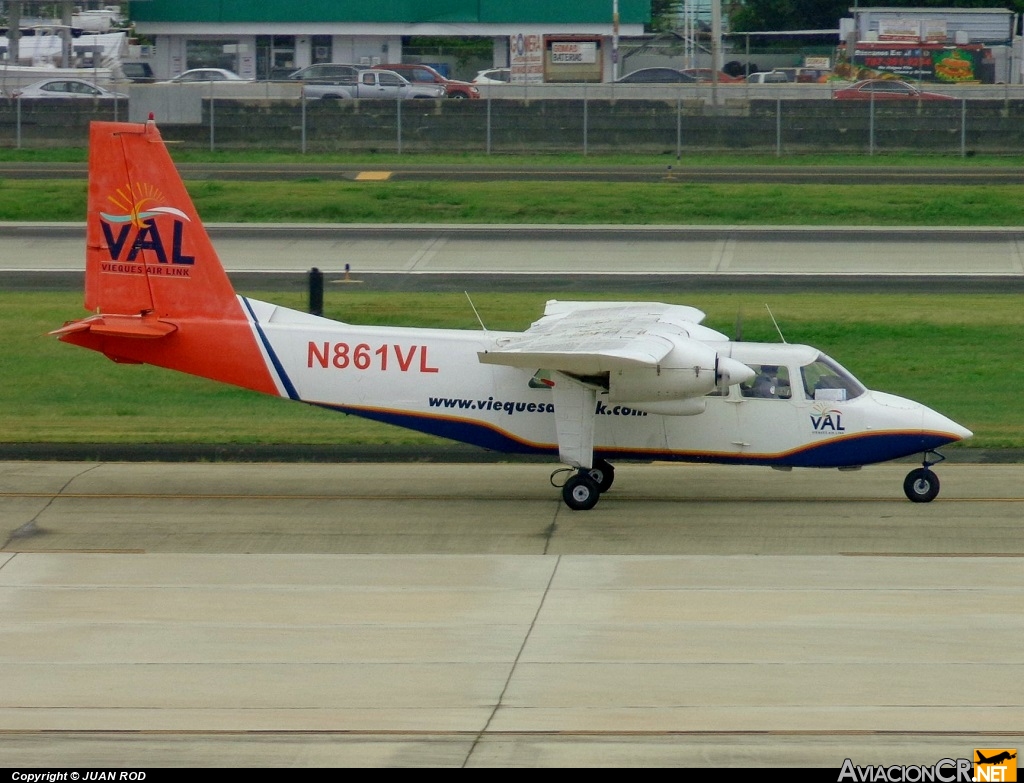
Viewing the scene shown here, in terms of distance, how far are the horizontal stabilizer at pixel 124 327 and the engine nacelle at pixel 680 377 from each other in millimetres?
5964

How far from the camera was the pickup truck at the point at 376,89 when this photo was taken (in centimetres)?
5941

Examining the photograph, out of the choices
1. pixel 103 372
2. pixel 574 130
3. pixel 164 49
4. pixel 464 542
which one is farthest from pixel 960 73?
pixel 464 542

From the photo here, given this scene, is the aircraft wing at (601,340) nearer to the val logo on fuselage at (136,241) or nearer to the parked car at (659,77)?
the val logo on fuselage at (136,241)

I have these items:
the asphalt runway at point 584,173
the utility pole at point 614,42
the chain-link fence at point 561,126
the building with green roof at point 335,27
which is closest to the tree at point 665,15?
the building with green roof at point 335,27

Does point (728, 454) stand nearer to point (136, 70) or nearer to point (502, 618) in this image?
point (502, 618)

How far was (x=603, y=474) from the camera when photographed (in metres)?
18.5

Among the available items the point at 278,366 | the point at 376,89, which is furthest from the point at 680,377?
the point at 376,89

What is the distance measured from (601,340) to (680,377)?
1.07 metres

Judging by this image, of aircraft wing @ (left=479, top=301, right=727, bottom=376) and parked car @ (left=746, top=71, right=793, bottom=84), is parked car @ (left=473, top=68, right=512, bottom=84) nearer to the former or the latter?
parked car @ (left=746, top=71, right=793, bottom=84)

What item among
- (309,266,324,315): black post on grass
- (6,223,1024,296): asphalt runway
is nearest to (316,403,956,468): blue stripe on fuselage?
(309,266,324,315): black post on grass

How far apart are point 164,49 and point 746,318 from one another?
54.9 m

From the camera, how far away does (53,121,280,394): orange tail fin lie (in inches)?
703

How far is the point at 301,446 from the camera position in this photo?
21.4 metres

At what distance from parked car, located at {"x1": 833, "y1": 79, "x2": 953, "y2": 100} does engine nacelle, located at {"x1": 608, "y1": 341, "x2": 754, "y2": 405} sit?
41.5 m
